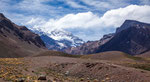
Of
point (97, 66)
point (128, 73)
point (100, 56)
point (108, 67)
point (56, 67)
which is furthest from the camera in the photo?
point (100, 56)

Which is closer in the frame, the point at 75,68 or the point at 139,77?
the point at 139,77

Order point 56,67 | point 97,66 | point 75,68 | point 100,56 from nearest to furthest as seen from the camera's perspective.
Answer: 1. point 97,66
2. point 75,68
3. point 56,67
4. point 100,56

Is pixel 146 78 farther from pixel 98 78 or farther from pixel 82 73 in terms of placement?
pixel 82 73

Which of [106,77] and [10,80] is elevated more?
[10,80]

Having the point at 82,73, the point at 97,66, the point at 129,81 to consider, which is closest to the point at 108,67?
the point at 97,66

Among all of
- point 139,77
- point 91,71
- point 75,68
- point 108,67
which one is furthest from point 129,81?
point 75,68

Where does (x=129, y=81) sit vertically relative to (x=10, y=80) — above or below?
below

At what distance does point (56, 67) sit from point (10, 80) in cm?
2134

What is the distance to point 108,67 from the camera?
1170 inches

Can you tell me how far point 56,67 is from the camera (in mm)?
40094

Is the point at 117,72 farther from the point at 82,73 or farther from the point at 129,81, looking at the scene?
the point at 82,73

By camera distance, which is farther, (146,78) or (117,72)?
(117,72)

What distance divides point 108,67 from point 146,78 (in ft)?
24.4

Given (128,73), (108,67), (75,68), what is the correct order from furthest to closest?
(75,68), (108,67), (128,73)
